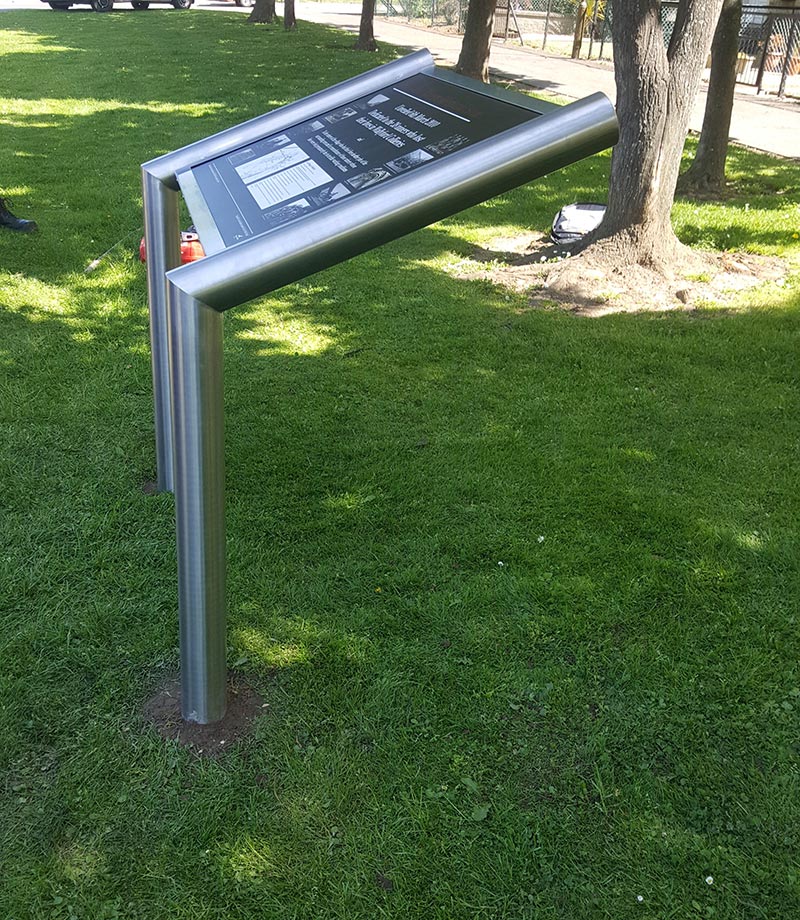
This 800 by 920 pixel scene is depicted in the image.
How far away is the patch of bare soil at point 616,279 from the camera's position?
6.04 m

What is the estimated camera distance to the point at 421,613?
3203 millimetres

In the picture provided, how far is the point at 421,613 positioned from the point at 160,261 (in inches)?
66.0

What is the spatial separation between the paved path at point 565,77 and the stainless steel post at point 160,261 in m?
5.01

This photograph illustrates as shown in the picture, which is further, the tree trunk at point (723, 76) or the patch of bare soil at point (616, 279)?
the tree trunk at point (723, 76)

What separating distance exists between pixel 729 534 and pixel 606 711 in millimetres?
1199

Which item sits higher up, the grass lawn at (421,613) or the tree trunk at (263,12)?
the tree trunk at (263,12)

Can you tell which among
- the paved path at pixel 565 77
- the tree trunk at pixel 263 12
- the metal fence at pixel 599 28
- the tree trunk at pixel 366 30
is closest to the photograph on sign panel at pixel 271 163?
the paved path at pixel 565 77

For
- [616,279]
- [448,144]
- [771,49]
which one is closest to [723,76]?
[616,279]

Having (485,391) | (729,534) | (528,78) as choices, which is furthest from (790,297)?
(528,78)

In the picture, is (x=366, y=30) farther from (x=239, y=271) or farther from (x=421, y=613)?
(x=239, y=271)

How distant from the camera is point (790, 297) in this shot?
616cm

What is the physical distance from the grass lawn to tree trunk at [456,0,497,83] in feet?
30.4

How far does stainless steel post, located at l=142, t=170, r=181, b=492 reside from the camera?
319 cm

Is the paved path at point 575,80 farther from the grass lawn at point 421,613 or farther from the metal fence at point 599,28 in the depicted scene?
the grass lawn at point 421,613
